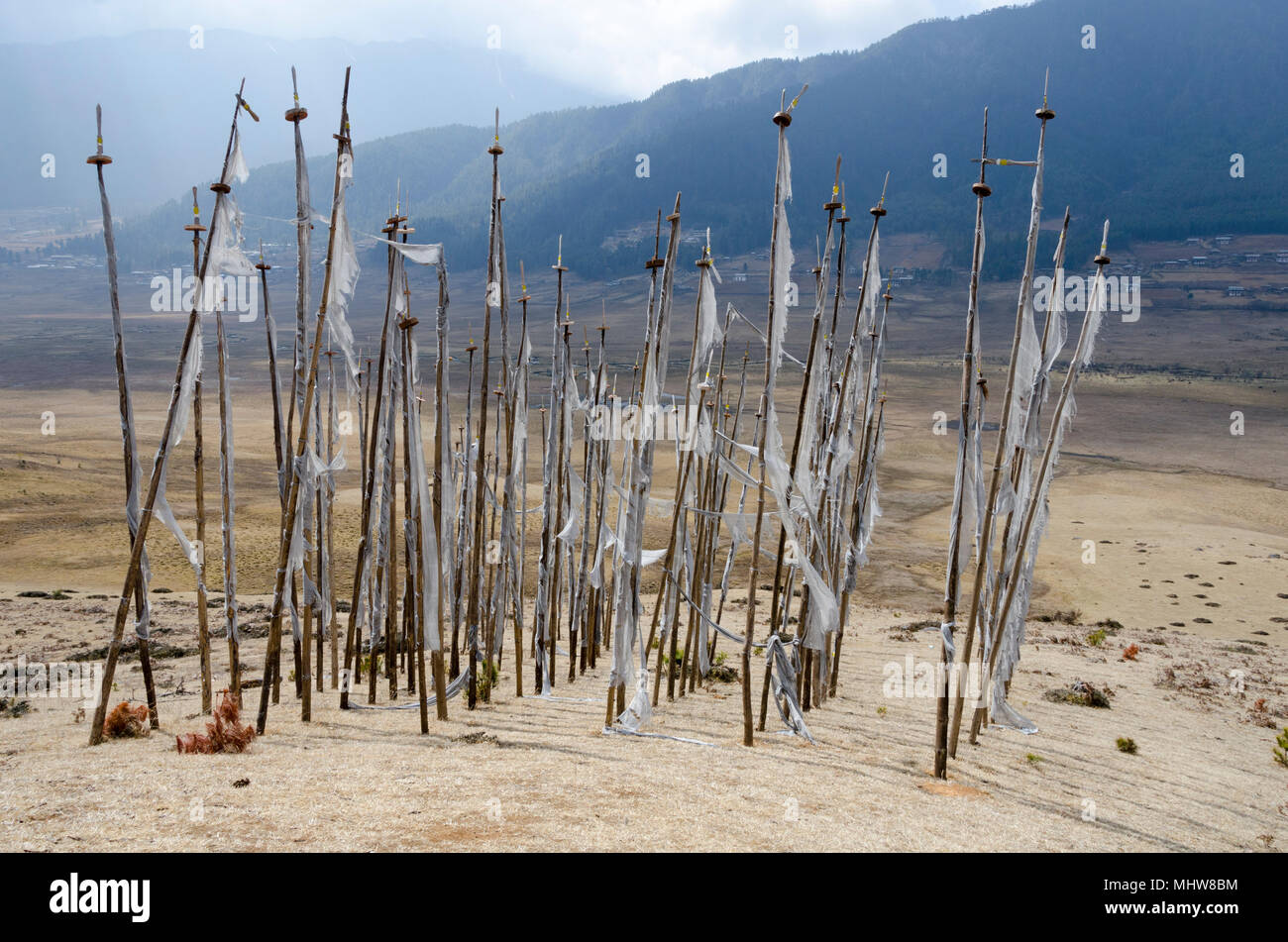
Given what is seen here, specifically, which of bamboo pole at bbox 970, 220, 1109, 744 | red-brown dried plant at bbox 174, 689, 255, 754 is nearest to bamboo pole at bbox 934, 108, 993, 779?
bamboo pole at bbox 970, 220, 1109, 744

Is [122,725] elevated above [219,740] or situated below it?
below

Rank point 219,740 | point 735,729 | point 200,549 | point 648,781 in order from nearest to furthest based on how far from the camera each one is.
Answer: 1. point 648,781
2. point 219,740
3. point 200,549
4. point 735,729

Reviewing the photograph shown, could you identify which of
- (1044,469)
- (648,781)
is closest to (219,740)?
(648,781)

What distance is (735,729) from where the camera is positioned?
7.77m

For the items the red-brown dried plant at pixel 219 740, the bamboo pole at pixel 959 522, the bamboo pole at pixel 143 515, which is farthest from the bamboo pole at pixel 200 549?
the bamboo pole at pixel 959 522

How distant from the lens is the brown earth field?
192 inches

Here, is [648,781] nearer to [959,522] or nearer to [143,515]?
[959,522]

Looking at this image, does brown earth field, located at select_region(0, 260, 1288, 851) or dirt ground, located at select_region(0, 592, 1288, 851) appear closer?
dirt ground, located at select_region(0, 592, 1288, 851)

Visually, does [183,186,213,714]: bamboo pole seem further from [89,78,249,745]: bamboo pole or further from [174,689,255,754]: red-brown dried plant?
[174,689,255,754]: red-brown dried plant

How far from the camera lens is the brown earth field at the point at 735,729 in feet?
16.0

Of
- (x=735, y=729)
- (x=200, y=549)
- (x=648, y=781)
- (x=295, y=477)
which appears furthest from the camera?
(x=735, y=729)

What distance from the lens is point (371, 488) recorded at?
7684 millimetres

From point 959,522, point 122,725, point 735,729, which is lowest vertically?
point 735,729
